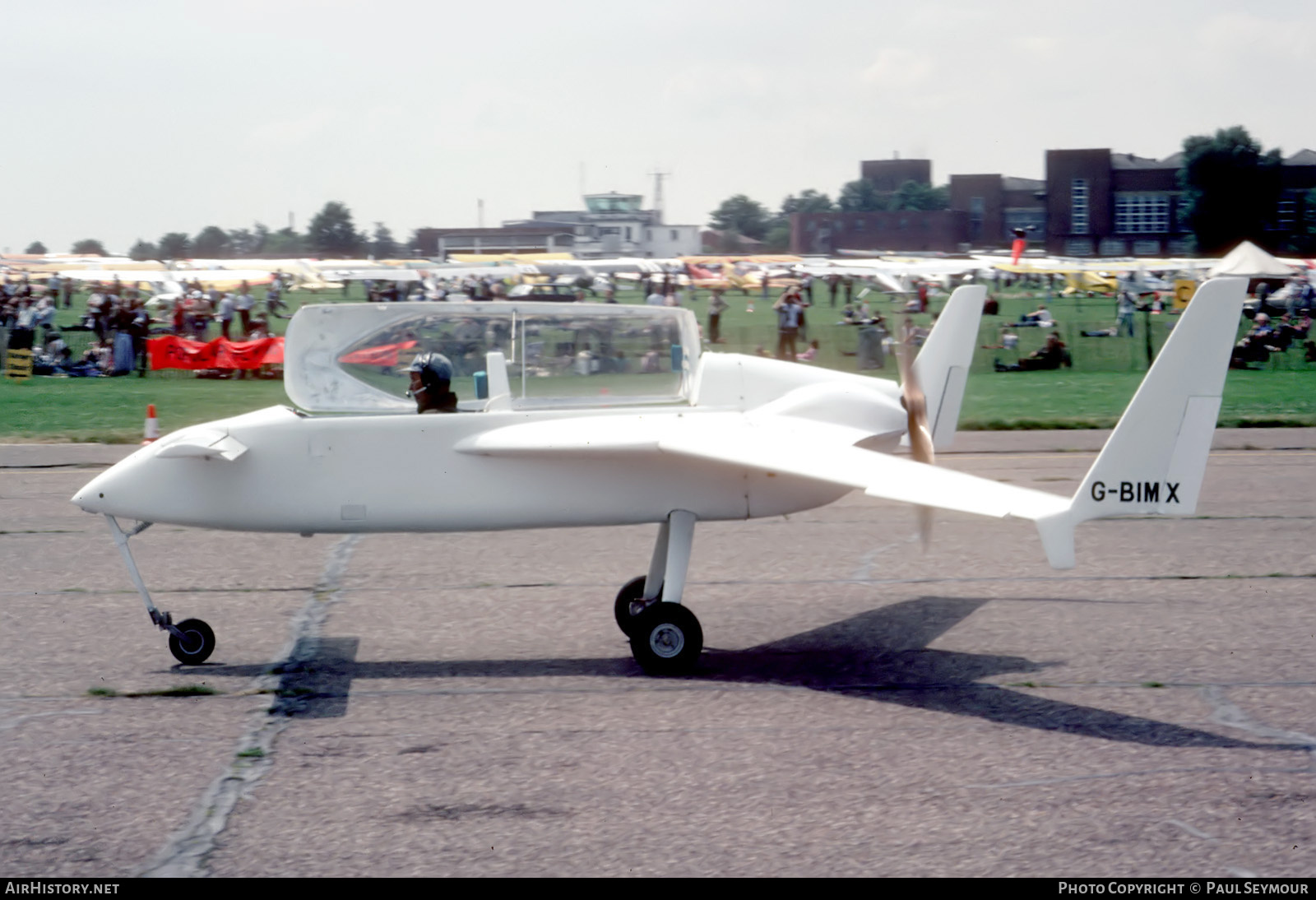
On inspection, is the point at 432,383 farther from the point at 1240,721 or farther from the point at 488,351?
the point at 1240,721

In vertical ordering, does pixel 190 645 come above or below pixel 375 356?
below

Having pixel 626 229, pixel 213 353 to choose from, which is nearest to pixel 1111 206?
pixel 626 229

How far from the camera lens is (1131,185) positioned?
116312 millimetres

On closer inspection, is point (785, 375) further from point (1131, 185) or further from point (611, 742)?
point (1131, 185)

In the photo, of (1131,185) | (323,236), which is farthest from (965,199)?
(323,236)

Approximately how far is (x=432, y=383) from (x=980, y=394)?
59.9 ft

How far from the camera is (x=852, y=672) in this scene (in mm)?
7680

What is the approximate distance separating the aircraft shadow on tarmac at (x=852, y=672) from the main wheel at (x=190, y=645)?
0.25ft

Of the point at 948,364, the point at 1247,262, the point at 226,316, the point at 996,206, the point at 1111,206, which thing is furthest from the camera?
the point at 996,206

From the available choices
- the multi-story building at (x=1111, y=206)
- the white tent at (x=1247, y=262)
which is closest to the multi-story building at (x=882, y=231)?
the multi-story building at (x=1111, y=206)

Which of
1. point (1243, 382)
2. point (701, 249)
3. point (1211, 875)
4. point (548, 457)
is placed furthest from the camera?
point (701, 249)

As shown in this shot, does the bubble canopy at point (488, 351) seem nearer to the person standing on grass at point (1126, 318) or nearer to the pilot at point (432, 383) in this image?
the pilot at point (432, 383)

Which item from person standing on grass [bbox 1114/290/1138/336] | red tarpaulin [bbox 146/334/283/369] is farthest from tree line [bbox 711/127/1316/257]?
red tarpaulin [bbox 146/334/283/369]

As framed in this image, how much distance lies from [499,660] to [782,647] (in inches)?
66.5
